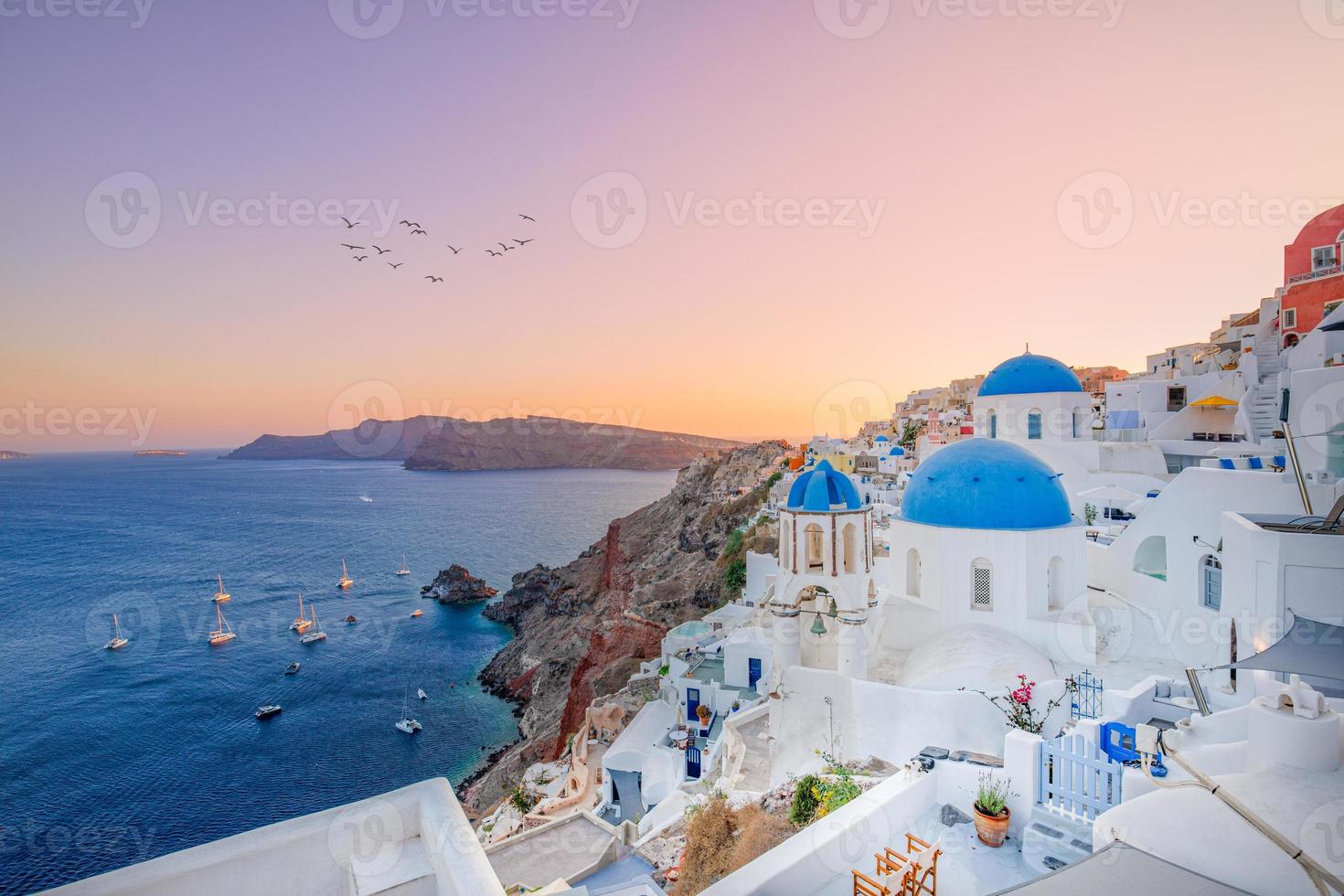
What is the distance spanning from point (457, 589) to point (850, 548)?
4920 centimetres

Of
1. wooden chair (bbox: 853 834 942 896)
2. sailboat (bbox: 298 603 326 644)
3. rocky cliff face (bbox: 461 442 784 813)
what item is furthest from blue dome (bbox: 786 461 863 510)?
sailboat (bbox: 298 603 326 644)

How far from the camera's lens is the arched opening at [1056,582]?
1234cm

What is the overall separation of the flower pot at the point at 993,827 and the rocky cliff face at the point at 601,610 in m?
23.2

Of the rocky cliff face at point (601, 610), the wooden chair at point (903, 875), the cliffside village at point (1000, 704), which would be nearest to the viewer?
the cliffside village at point (1000, 704)

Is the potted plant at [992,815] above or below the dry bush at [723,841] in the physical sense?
above

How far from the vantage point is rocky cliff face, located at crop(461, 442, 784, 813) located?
30.2m

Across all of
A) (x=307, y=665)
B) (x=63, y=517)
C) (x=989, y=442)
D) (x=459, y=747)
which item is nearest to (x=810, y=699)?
(x=989, y=442)

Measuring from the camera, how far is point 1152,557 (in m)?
14.0

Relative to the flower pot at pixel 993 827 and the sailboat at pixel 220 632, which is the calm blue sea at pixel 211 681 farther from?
the flower pot at pixel 993 827

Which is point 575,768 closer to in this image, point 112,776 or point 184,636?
point 112,776

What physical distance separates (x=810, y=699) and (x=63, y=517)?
125599mm

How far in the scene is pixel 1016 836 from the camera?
621 cm

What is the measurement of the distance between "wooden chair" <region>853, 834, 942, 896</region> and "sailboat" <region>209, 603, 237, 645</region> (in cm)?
5105

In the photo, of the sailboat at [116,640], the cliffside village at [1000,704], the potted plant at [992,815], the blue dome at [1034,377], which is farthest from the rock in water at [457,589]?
the potted plant at [992,815]
